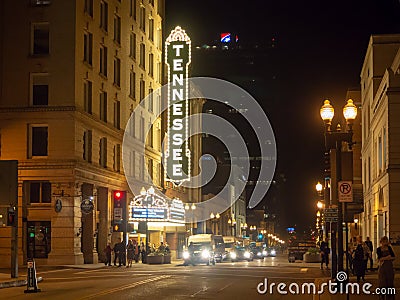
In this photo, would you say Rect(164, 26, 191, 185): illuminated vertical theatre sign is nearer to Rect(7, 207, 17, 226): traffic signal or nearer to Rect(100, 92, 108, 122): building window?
Rect(100, 92, 108, 122): building window

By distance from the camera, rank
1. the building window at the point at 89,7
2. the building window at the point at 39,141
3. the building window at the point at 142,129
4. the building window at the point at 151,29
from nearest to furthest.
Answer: the building window at the point at 39,141 < the building window at the point at 89,7 < the building window at the point at 142,129 < the building window at the point at 151,29

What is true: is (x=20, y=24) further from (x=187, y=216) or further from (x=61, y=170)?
(x=187, y=216)

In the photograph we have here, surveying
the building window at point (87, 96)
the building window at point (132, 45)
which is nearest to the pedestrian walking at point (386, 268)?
the building window at point (87, 96)

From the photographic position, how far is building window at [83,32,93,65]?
51.3 m

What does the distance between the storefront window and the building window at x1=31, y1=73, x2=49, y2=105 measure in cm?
818

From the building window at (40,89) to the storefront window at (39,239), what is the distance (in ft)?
26.8

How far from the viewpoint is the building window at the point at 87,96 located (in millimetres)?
50969

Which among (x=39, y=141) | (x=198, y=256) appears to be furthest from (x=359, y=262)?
(x=39, y=141)

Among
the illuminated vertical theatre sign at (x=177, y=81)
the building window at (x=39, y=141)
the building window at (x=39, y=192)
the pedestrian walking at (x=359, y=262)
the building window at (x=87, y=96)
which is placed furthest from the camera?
the illuminated vertical theatre sign at (x=177, y=81)

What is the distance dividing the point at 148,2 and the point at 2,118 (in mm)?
27175

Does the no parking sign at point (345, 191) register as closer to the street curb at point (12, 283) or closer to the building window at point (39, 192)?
the street curb at point (12, 283)

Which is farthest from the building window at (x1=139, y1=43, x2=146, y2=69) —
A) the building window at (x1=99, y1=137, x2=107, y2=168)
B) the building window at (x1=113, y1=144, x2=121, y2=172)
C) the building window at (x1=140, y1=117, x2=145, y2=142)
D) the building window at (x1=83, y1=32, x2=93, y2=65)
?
the building window at (x1=83, y1=32, x2=93, y2=65)

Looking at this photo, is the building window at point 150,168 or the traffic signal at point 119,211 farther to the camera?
the building window at point 150,168

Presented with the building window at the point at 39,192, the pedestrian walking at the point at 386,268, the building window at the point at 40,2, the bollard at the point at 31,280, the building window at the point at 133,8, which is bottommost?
the bollard at the point at 31,280
